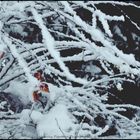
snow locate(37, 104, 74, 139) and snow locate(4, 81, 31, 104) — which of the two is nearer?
snow locate(37, 104, 74, 139)

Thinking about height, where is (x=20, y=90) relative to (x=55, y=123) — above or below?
above

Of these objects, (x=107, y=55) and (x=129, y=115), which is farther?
(x=129, y=115)

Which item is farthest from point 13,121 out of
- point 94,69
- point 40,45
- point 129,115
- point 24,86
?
point 129,115

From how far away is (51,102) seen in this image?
129 inches

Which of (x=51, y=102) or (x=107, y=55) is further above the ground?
(x=107, y=55)

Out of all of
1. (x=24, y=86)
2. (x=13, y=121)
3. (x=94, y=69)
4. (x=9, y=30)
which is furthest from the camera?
(x=94, y=69)

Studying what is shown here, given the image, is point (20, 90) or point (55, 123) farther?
point (20, 90)

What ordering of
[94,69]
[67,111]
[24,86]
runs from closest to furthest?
[67,111]
[24,86]
[94,69]

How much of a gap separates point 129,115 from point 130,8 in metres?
1.36

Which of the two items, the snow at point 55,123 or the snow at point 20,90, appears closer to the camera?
the snow at point 55,123

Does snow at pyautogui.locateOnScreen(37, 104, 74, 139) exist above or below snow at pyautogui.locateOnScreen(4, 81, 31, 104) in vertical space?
below

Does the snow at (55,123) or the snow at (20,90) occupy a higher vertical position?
the snow at (20,90)

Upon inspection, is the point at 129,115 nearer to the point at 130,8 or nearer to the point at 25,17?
the point at 130,8

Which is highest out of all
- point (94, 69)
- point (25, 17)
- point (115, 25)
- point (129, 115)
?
point (25, 17)
